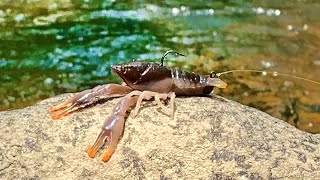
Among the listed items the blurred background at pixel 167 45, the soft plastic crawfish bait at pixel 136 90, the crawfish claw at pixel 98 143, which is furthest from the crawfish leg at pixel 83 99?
the blurred background at pixel 167 45

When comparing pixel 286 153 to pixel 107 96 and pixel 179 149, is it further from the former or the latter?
pixel 107 96

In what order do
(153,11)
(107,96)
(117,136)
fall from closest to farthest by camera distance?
(117,136)
(107,96)
(153,11)

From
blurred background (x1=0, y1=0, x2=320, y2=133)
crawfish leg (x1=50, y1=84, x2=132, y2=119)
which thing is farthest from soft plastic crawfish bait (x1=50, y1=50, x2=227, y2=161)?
blurred background (x1=0, y1=0, x2=320, y2=133)

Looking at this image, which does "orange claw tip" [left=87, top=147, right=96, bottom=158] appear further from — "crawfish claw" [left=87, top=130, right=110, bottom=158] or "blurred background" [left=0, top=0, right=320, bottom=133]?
"blurred background" [left=0, top=0, right=320, bottom=133]

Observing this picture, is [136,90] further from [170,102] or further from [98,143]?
[98,143]

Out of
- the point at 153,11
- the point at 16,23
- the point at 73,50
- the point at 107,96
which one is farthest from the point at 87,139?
the point at 153,11

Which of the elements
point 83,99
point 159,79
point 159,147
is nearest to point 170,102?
point 159,79

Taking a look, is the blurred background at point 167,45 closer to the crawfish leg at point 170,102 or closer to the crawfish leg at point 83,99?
the crawfish leg at point 83,99
